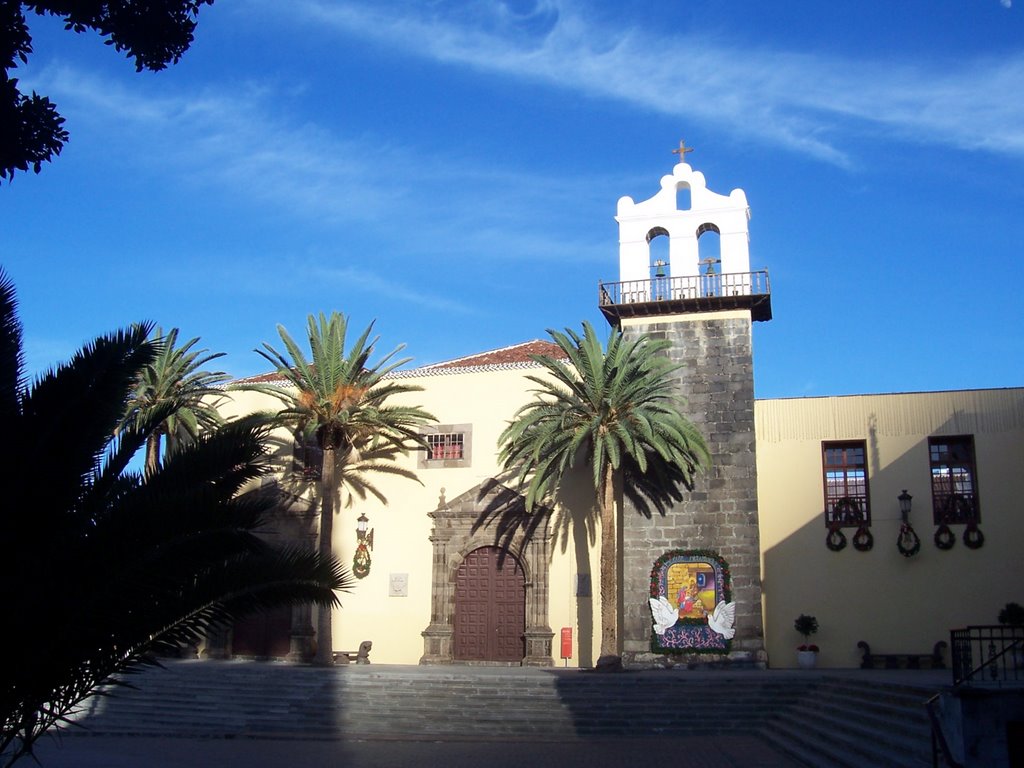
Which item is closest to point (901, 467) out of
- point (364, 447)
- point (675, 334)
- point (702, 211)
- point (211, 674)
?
point (675, 334)

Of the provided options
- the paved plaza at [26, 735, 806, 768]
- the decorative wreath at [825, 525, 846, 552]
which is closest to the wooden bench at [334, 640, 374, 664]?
the paved plaza at [26, 735, 806, 768]

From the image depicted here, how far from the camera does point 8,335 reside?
9.12 metres

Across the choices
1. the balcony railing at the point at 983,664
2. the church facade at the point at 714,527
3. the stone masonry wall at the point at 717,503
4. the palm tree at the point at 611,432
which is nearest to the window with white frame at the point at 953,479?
the church facade at the point at 714,527

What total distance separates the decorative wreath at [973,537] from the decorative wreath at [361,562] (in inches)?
547

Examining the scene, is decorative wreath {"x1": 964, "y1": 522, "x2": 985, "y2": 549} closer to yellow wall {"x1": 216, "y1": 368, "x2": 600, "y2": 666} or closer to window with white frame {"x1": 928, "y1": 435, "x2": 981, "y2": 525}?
window with white frame {"x1": 928, "y1": 435, "x2": 981, "y2": 525}

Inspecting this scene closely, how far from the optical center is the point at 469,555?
25.6 metres

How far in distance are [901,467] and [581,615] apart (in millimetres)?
7887

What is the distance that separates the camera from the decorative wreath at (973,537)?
72.4 ft

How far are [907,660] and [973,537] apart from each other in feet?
9.67

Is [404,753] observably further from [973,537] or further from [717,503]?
[973,537]

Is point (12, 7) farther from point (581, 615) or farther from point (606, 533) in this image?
point (581, 615)

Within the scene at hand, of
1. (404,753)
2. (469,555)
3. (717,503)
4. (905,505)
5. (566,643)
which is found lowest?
(404,753)

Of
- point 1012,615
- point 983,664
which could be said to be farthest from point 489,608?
point 983,664

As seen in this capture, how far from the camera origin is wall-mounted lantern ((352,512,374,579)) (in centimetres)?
2616
